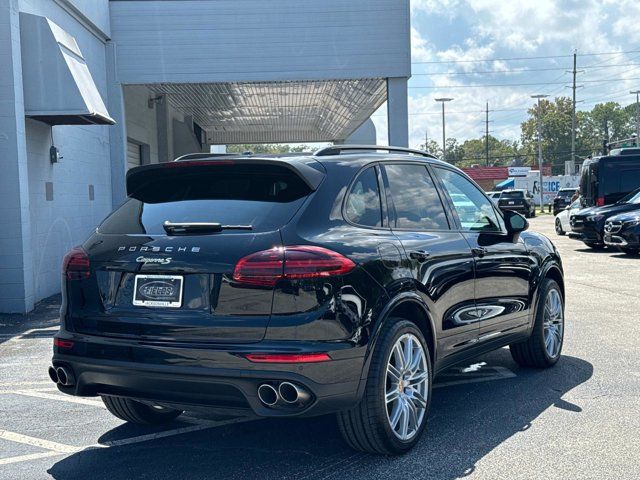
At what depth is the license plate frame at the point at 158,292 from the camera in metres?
4.02

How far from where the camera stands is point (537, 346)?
648 cm

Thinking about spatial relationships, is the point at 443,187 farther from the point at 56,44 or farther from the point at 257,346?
the point at 56,44

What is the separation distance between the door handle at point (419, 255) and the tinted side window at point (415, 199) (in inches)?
8.1

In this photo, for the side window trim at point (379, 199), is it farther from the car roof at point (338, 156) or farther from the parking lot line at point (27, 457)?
the parking lot line at point (27, 457)

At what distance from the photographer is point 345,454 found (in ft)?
14.8

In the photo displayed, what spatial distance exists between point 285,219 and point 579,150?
133m

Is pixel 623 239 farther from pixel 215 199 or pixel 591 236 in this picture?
pixel 215 199

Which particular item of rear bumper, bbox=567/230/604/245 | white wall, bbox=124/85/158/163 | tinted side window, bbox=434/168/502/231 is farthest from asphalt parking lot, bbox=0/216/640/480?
white wall, bbox=124/85/158/163

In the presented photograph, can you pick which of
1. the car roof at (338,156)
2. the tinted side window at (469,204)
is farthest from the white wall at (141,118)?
the car roof at (338,156)

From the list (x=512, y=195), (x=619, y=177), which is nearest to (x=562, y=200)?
(x=512, y=195)

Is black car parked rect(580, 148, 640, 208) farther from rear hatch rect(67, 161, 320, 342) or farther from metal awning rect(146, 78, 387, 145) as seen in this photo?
rear hatch rect(67, 161, 320, 342)

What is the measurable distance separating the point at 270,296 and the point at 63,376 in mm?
1419

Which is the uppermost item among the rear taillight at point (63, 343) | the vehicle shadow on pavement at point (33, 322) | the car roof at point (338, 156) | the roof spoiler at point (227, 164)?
the car roof at point (338, 156)

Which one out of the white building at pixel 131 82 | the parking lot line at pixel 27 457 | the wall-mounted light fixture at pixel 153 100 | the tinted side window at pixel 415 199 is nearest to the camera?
the parking lot line at pixel 27 457
